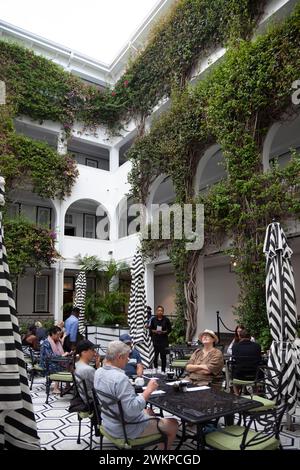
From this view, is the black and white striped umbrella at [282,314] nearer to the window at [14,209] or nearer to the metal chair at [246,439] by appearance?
Result: the metal chair at [246,439]

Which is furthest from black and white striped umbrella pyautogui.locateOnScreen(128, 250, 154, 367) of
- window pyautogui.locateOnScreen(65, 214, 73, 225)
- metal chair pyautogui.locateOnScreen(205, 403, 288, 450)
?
window pyautogui.locateOnScreen(65, 214, 73, 225)

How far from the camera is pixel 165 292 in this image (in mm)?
23609

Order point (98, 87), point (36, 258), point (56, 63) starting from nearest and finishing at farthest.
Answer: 1. point (36, 258)
2. point (56, 63)
3. point (98, 87)

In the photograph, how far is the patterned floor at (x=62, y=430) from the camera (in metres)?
4.99

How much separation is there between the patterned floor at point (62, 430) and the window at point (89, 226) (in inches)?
571

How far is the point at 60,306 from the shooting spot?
16.8 metres

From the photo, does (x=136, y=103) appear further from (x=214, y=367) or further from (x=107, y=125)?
(x=214, y=367)

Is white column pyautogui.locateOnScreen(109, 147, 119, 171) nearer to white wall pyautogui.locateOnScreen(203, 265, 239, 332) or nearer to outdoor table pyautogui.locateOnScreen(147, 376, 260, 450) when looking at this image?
white wall pyautogui.locateOnScreen(203, 265, 239, 332)

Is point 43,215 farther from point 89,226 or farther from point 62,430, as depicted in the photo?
point 62,430

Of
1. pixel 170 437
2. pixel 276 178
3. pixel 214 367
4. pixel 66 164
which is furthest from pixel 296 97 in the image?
pixel 66 164

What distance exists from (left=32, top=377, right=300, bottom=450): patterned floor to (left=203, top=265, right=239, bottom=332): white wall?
12.0 meters

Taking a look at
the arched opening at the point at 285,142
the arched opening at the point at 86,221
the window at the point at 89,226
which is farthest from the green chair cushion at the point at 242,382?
the window at the point at 89,226

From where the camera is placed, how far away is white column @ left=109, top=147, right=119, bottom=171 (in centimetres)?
1972

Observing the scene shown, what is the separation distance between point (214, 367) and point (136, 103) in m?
14.2
